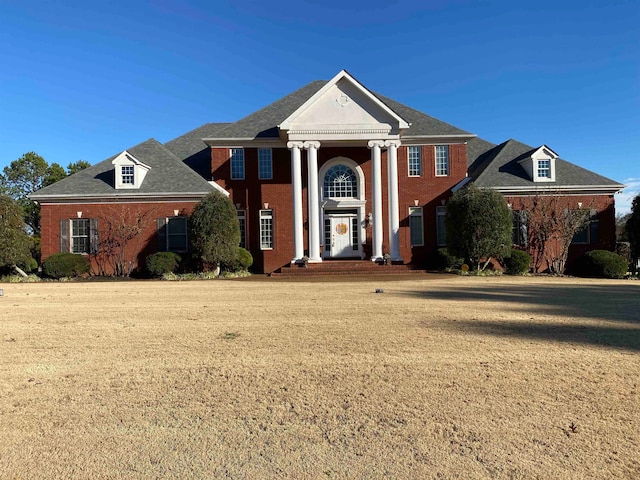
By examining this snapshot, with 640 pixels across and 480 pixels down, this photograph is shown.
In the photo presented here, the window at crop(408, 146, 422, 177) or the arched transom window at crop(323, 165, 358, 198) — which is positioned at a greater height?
the window at crop(408, 146, 422, 177)

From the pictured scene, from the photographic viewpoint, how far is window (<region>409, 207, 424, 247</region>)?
24203 millimetres

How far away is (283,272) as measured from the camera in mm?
20688

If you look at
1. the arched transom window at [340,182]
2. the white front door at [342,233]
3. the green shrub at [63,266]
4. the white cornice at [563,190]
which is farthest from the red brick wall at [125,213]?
the white cornice at [563,190]

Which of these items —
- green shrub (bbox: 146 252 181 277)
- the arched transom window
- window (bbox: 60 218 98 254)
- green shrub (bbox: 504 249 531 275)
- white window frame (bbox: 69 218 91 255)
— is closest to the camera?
green shrub (bbox: 146 252 181 277)

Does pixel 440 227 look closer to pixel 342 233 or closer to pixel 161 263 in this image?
pixel 342 233

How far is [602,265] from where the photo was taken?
20328 mm

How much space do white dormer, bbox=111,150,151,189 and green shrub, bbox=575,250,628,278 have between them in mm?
23694

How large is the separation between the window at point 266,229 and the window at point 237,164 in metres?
2.46

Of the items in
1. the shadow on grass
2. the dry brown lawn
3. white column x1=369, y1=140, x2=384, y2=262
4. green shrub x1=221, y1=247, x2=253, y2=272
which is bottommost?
the shadow on grass

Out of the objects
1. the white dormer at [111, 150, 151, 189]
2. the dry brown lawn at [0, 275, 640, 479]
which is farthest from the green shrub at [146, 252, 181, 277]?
the dry brown lawn at [0, 275, 640, 479]

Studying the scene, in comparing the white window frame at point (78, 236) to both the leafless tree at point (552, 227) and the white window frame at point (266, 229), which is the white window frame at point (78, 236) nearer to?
the white window frame at point (266, 229)

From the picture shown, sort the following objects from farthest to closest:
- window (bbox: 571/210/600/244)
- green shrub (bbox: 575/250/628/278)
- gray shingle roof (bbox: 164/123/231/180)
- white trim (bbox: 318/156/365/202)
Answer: gray shingle roof (bbox: 164/123/231/180)
white trim (bbox: 318/156/365/202)
window (bbox: 571/210/600/244)
green shrub (bbox: 575/250/628/278)

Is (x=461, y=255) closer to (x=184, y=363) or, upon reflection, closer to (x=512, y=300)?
(x=512, y=300)

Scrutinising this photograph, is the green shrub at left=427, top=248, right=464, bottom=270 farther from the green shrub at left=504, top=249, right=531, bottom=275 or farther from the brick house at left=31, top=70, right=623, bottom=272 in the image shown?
the green shrub at left=504, top=249, right=531, bottom=275
